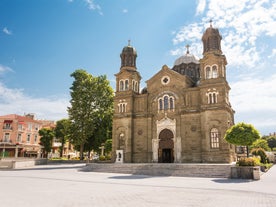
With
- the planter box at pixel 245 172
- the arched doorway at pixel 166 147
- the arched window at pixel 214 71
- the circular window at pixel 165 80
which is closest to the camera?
the planter box at pixel 245 172

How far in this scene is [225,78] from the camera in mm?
33344

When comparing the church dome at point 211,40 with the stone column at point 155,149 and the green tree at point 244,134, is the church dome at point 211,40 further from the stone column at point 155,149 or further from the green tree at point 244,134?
the stone column at point 155,149

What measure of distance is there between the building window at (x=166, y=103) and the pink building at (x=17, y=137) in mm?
31387

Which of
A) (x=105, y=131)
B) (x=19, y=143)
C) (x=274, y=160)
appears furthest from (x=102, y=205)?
(x=274, y=160)

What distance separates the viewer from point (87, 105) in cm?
4294

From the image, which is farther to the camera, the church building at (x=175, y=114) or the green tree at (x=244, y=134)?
the church building at (x=175, y=114)

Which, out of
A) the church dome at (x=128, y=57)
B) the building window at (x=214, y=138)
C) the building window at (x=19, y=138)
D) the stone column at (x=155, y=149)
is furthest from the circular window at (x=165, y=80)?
the building window at (x=19, y=138)

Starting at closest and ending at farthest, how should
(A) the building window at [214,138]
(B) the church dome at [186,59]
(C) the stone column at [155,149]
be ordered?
1. (A) the building window at [214,138]
2. (C) the stone column at [155,149]
3. (B) the church dome at [186,59]

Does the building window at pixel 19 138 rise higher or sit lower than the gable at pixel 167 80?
lower

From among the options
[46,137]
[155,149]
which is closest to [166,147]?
[155,149]

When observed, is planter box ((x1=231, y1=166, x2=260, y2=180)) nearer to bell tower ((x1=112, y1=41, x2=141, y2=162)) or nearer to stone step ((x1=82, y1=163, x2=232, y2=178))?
stone step ((x1=82, y1=163, x2=232, y2=178))

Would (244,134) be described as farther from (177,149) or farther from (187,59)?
(187,59)

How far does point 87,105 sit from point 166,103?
14890mm

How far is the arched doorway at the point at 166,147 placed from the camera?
34469 mm
